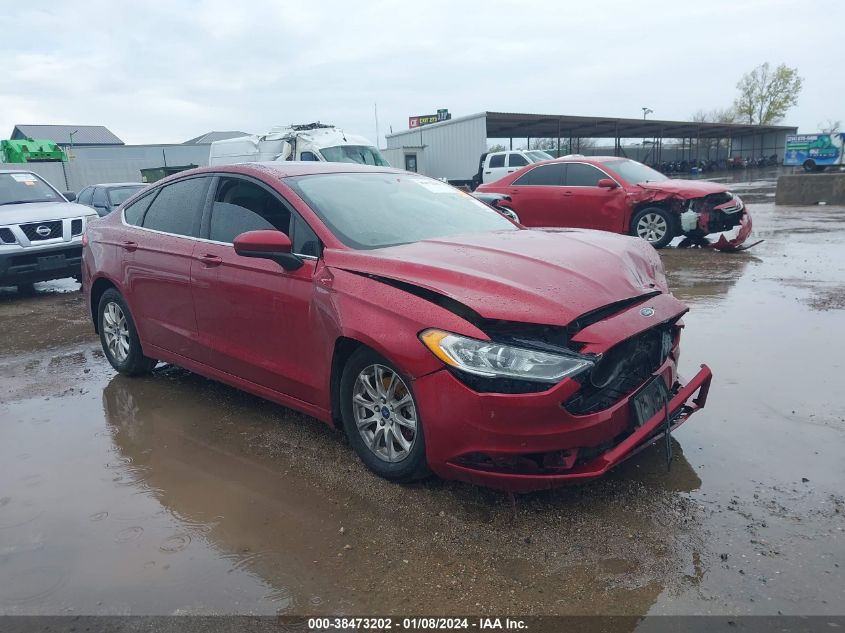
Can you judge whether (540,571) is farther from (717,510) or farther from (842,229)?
(842,229)

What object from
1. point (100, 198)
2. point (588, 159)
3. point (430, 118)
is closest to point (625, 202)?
point (588, 159)

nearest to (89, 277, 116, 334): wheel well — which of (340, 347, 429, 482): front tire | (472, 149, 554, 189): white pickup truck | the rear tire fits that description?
(340, 347, 429, 482): front tire

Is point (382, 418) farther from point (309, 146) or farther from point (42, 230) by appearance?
point (309, 146)

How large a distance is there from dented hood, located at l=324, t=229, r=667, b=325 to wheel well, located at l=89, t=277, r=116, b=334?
2.80 meters

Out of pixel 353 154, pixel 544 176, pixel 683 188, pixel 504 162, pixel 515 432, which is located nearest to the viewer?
pixel 515 432

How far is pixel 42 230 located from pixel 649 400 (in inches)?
356

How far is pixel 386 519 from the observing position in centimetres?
303

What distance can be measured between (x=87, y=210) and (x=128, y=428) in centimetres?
702

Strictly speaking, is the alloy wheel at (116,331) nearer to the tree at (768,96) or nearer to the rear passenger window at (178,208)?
the rear passenger window at (178,208)

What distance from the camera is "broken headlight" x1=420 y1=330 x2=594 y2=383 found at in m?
2.74

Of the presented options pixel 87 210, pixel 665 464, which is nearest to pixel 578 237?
pixel 665 464

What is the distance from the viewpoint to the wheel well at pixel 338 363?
3.33 metres

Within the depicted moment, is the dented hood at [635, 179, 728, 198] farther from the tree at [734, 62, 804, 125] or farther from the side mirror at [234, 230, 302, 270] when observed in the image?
the tree at [734, 62, 804, 125]

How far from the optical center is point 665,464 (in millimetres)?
3422
